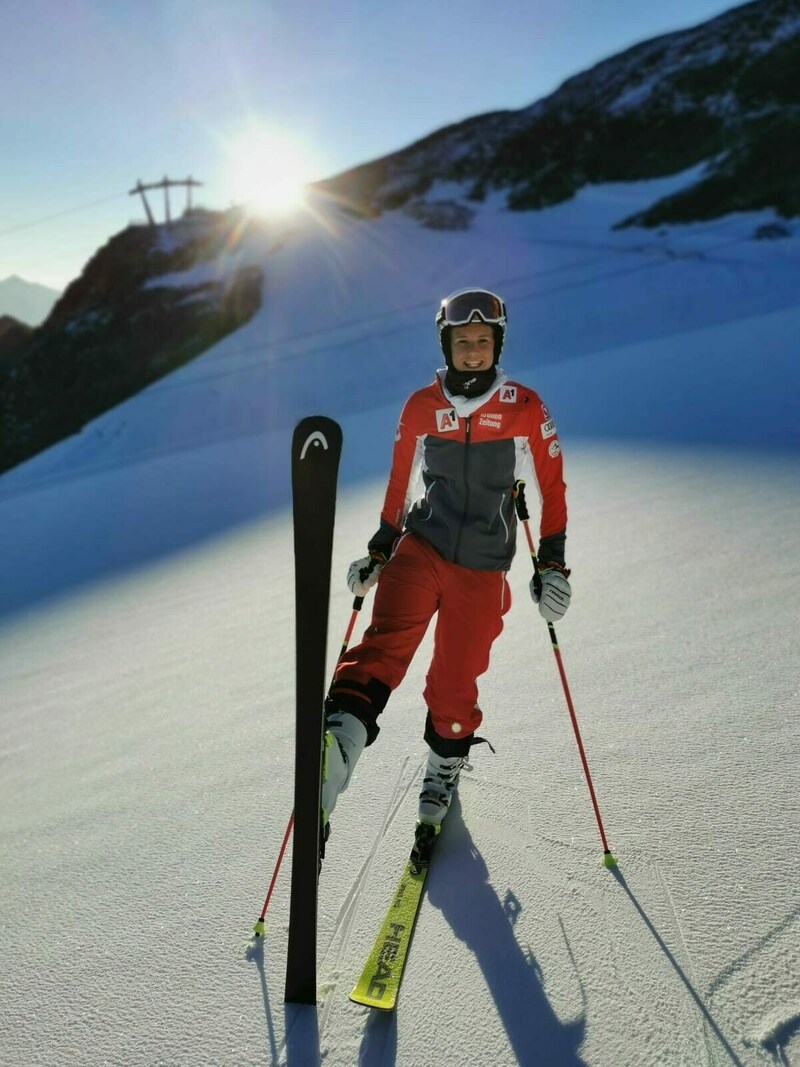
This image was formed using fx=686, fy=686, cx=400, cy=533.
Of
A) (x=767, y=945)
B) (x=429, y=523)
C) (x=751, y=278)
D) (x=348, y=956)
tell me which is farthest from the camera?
(x=751, y=278)

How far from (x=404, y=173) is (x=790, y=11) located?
15829mm

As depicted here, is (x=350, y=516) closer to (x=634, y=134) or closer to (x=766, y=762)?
(x=766, y=762)

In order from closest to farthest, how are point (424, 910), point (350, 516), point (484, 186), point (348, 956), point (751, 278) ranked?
1. point (348, 956)
2. point (424, 910)
3. point (350, 516)
4. point (751, 278)
5. point (484, 186)

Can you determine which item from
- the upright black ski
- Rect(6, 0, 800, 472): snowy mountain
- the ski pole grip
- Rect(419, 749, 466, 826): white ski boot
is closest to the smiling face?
the ski pole grip

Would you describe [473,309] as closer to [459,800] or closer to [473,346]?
[473,346]

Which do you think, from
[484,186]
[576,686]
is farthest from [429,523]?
[484,186]

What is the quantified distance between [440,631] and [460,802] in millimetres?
676

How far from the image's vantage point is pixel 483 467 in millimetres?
2572

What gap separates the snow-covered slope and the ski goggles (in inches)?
66.6

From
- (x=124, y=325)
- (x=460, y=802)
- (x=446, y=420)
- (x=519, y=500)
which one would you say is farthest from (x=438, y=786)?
(x=124, y=325)

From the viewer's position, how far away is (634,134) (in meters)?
24.3

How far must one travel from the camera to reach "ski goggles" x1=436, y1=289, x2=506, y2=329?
97.5 inches

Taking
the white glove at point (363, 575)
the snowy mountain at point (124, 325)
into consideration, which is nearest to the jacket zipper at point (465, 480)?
the white glove at point (363, 575)

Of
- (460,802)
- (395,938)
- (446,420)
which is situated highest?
(446,420)
